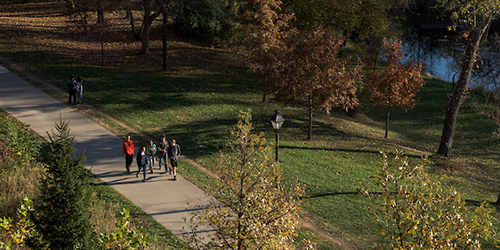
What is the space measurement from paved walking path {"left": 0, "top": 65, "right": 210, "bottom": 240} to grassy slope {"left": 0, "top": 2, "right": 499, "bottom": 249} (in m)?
1.54

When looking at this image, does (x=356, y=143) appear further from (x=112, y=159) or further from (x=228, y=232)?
(x=228, y=232)

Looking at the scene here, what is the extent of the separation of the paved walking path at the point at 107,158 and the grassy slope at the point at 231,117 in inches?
60.6

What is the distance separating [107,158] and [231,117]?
8.38 metres

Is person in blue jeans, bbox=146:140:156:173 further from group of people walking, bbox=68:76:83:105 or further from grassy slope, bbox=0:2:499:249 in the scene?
group of people walking, bbox=68:76:83:105

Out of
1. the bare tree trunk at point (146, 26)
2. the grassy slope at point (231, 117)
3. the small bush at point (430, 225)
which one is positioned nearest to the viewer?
the small bush at point (430, 225)

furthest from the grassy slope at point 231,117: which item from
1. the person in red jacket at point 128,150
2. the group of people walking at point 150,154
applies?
the person in red jacket at point 128,150

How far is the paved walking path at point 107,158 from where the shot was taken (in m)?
13.1

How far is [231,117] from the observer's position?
2305 centimetres

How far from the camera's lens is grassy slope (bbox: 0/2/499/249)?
16844mm

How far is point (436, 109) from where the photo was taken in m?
34.6

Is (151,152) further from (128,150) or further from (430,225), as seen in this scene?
(430,225)

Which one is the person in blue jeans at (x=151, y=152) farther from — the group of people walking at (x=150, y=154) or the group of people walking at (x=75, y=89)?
the group of people walking at (x=75, y=89)

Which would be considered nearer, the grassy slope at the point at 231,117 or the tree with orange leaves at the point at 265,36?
the grassy slope at the point at 231,117

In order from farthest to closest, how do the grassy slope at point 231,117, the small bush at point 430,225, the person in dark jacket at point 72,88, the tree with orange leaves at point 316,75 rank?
the person in dark jacket at point 72,88
the tree with orange leaves at point 316,75
the grassy slope at point 231,117
the small bush at point 430,225
